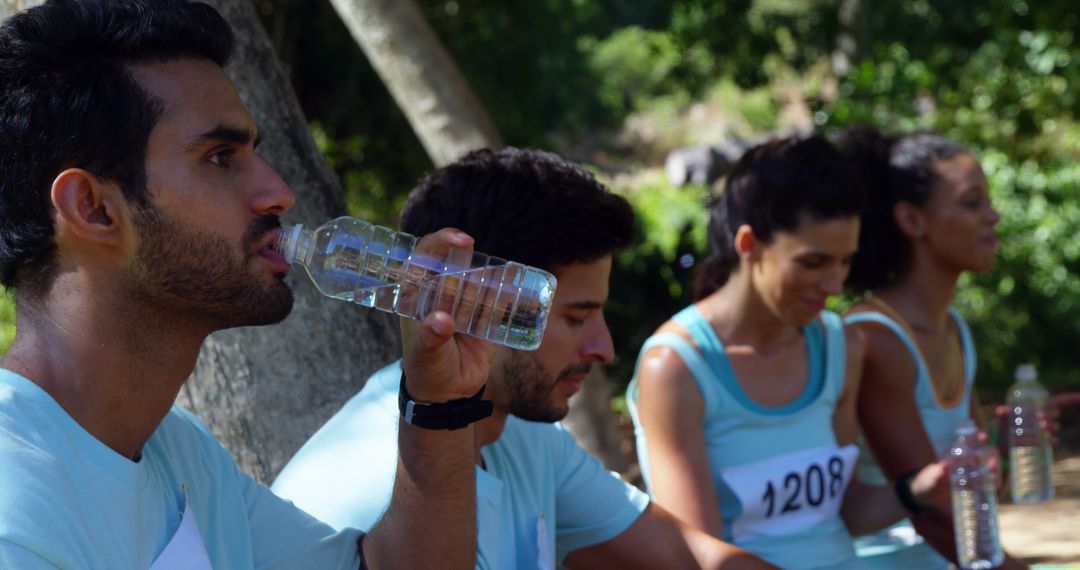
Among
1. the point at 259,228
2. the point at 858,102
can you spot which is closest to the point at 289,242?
the point at 259,228

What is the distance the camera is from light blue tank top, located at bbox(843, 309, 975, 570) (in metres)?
4.04

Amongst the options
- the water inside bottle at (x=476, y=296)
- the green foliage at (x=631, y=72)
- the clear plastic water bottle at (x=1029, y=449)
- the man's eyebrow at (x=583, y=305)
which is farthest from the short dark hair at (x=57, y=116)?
the green foliage at (x=631, y=72)

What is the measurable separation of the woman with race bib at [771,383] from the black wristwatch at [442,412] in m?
1.42

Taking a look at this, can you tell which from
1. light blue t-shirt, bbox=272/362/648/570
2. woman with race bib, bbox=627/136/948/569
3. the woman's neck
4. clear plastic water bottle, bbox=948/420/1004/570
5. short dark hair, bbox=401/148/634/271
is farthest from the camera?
the woman's neck

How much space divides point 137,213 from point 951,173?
321 centimetres

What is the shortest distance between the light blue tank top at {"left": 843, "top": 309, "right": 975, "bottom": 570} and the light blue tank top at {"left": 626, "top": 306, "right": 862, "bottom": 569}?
39 cm

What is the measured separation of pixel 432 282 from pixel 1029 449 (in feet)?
9.58

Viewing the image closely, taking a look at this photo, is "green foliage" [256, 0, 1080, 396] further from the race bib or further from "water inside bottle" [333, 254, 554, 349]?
"water inside bottle" [333, 254, 554, 349]

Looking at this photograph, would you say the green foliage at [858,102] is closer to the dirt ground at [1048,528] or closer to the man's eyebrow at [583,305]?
the dirt ground at [1048,528]

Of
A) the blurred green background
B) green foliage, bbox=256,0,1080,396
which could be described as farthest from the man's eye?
green foliage, bbox=256,0,1080,396

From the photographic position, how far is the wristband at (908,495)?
368cm

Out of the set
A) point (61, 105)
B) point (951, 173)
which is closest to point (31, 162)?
point (61, 105)

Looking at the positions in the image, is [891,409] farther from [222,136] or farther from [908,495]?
[222,136]

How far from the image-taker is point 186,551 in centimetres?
198
